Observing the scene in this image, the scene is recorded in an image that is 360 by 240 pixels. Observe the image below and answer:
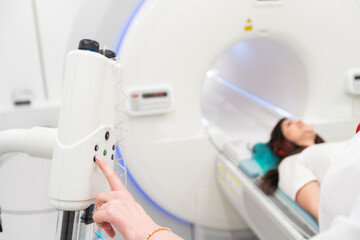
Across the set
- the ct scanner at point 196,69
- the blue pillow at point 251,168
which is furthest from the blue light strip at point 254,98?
the blue pillow at point 251,168

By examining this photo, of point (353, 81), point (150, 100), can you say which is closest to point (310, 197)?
point (353, 81)

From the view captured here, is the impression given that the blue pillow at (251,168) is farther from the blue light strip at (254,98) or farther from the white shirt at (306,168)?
the blue light strip at (254,98)

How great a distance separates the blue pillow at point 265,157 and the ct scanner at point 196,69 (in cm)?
18

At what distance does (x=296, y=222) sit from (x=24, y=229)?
84 cm

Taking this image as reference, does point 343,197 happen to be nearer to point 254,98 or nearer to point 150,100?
point 150,100

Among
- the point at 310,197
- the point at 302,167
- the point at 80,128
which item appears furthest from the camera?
the point at 302,167

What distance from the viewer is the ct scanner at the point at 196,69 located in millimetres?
1417

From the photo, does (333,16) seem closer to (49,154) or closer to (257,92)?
(257,92)

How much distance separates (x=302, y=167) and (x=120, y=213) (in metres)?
0.96

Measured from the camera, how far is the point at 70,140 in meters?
0.65

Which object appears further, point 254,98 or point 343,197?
point 254,98

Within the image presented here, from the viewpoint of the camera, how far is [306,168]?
1.39m

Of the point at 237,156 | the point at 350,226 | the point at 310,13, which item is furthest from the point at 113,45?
the point at 350,226

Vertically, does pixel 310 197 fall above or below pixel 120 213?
below
